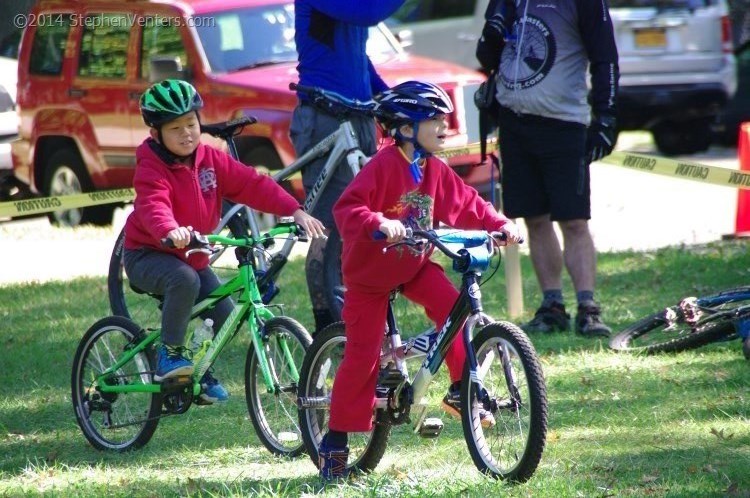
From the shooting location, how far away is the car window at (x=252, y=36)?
12.7 metres

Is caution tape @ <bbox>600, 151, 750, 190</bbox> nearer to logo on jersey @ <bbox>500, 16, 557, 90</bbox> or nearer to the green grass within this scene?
the green grass

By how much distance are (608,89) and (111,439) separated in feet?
11.0

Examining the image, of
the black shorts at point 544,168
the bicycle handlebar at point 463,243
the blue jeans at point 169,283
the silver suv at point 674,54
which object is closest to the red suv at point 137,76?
the black shorts at point 544,168

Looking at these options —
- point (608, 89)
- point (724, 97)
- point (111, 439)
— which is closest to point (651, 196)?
point (724, 97)

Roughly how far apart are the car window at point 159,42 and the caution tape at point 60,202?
9.97ft

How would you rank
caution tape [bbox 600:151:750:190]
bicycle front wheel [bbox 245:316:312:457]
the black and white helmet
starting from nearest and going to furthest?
the black and white helmet → bicycle front wheel [bbox 245:316:312:457] → caution tape [bbox 600:151:750:190]

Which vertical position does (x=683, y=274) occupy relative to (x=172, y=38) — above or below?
below

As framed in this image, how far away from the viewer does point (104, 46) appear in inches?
540

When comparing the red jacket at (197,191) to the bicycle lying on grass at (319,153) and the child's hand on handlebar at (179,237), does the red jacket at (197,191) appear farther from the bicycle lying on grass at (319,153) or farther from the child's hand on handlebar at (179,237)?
the bicycle lying on grass at (319,153)

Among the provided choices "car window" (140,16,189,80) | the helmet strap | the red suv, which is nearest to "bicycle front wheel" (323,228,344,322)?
the helmet strap

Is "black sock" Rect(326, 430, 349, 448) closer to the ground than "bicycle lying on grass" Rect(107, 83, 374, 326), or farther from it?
closer to the ground

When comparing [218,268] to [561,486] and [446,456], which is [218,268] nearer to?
[446,456]

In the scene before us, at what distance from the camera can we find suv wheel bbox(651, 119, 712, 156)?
720 inches

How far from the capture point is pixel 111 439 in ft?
22.4
